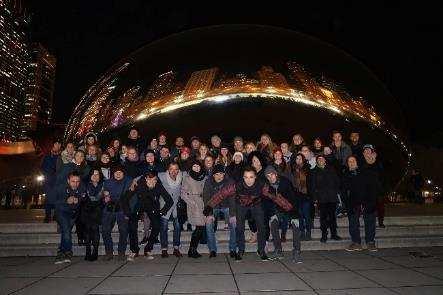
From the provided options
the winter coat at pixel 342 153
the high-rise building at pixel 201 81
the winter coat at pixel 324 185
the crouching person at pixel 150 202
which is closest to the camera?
the crouching person at pixel 150 202

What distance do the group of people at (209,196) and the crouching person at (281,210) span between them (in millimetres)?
17

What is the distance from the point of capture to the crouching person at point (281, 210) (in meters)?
6.18

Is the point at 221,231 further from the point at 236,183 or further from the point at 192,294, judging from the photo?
the point at 192,294

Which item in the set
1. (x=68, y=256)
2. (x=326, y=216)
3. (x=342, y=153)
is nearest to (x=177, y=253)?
(x=68, y=256)

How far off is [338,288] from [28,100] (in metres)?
132

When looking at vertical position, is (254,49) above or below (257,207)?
above

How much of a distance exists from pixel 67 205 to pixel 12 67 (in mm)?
119865

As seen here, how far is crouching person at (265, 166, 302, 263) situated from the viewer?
618 centimetres

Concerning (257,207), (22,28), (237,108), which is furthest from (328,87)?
(22,28)

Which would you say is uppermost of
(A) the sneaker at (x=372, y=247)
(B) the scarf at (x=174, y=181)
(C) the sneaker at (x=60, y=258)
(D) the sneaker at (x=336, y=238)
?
(B) the scarf at (x=174, y=181)

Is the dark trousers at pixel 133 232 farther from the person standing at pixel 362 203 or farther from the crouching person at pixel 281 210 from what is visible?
the person standing at pixel 362 203

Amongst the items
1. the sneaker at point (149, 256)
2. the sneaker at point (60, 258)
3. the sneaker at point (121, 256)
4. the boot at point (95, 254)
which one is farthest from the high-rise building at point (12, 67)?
the sneaker at point (149, 256)

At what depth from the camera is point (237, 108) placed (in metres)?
13.8

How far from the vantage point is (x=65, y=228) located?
6492 millimetres
